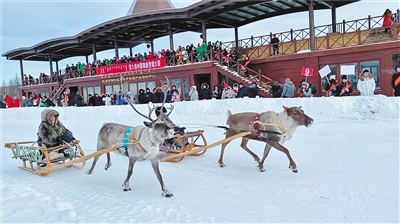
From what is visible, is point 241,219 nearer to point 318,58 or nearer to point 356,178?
point 356,178

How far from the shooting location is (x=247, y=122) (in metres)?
6.30

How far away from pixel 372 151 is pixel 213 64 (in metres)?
11.6

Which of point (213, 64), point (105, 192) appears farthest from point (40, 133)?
point (213, 64)

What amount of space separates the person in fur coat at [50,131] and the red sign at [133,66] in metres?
13.7

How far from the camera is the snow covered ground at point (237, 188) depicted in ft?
12.8

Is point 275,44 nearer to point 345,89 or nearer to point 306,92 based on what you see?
point 306,92

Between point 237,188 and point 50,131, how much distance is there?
4.11 metres

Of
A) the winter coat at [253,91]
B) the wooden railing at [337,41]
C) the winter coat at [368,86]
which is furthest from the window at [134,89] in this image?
the winter coat at [368,86]

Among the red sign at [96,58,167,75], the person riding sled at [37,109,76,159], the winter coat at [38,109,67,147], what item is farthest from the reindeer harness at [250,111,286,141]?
the red sign at [96,58,167,75]

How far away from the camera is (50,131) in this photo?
6562 millimetres

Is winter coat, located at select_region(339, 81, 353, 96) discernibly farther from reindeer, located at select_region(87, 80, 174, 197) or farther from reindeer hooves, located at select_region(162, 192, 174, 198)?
reindeer hooves, located at select_region(162, 192, 174, 198)

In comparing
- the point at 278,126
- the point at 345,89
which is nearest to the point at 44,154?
the point at 278,126

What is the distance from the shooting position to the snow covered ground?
3902 millimetres

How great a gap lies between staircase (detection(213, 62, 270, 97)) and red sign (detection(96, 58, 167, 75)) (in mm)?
4532
